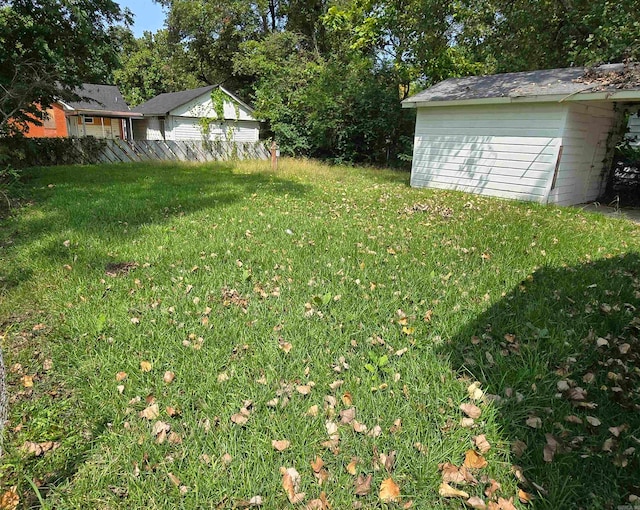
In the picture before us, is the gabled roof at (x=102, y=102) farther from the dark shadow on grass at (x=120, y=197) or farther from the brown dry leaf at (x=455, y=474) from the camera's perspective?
the brown dry leaf at (x=455, y=474)

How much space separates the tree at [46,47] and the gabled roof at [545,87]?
839 centimetres

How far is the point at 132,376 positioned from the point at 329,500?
1.43 meters

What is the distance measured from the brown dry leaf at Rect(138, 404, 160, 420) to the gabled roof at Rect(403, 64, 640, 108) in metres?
8.82

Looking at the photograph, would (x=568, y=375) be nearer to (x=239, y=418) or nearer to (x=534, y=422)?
(x=534, y=422)

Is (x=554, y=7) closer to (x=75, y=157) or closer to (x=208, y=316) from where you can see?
(x=208, y=316)

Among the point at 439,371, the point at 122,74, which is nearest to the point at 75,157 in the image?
the point at 439,371

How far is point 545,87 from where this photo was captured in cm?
821

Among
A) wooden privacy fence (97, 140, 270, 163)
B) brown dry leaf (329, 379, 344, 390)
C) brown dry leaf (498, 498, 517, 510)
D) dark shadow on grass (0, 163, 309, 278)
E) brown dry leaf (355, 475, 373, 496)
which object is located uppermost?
wooden privacy fence (97, 140, 270, 163)

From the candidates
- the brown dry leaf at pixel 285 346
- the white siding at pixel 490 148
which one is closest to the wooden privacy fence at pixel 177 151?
the white siding at pixel 490 148

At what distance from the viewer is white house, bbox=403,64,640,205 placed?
7.88m

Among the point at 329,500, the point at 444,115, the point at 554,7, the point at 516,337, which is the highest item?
the point at 554,7

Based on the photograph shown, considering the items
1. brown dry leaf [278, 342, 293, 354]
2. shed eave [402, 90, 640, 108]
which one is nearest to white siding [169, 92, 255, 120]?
shed eave [402, 90, 640, 108]

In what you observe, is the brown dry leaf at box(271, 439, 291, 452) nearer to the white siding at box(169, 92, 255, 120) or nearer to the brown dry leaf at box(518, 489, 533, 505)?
the brown dry leaf at box(518, 489, 533, 505)

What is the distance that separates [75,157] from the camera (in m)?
14.6
